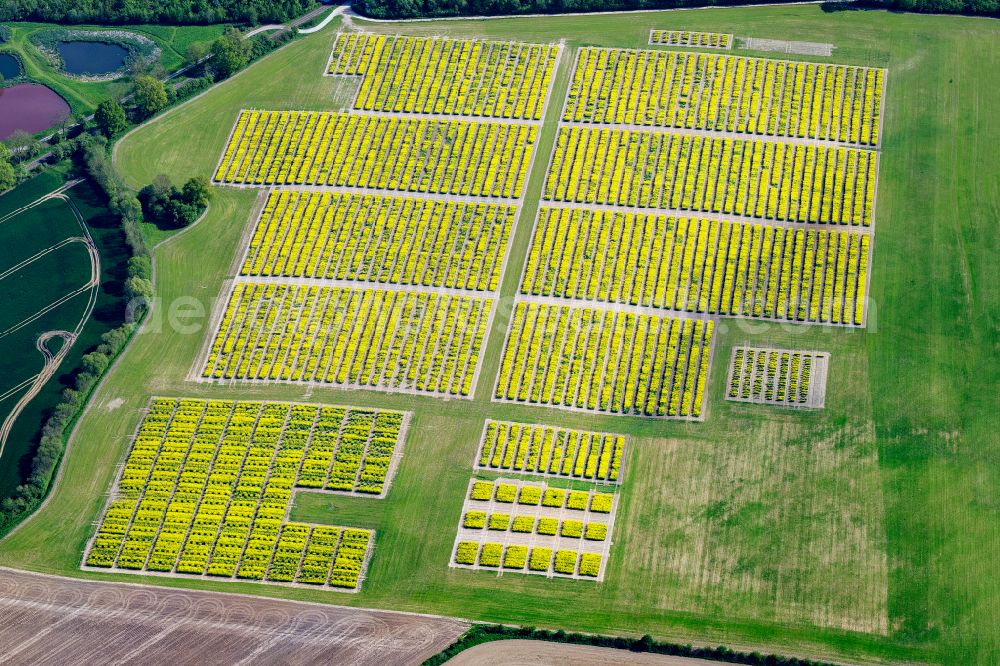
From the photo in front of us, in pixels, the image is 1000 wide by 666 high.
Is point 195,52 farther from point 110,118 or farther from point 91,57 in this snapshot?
point 91,57

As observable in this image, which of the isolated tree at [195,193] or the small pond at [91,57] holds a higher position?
the small pond at [91,57]

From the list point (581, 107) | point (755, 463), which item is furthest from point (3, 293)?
point (755, 463)

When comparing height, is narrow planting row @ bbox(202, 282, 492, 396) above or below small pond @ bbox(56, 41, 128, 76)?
below

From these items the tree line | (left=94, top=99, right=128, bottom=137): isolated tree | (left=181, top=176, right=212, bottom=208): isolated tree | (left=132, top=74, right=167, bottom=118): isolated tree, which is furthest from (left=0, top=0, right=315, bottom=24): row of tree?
the tree line

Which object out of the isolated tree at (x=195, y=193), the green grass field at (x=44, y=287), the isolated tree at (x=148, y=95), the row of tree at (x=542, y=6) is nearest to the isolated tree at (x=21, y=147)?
the green grass field at (x=44, y=287)

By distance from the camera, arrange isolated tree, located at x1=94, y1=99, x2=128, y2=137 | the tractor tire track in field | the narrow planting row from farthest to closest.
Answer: isolated tree, located at x1=94, y1=99, x2=128, y2=137 < the narrow planting row < the tractor tire track in field

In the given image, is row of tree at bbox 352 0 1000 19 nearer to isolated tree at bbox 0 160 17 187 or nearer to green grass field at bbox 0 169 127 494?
green grass field at bbox 0 169 127 494

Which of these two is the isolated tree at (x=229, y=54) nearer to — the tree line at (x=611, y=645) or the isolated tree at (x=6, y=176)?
the isolated tree at (x=6, y=176)

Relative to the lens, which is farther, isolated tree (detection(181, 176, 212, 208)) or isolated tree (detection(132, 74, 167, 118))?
isolated tree (detection(132, 74, 167, 118))
